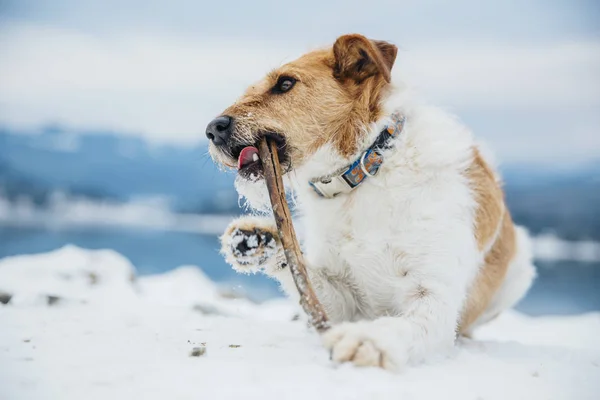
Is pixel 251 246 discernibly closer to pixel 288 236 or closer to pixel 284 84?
pixel 288 236

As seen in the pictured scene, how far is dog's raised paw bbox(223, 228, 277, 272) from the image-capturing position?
3611 millimetres

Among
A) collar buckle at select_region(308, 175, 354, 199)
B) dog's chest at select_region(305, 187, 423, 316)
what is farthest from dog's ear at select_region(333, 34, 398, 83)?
dog's chest at select_region(305, 187, 423, 316)

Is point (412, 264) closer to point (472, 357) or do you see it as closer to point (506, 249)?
point (472, 357)

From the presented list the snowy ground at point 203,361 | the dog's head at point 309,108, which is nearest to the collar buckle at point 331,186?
the dog's head at point 309,108

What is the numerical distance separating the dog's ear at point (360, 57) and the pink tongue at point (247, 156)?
2.82 feet

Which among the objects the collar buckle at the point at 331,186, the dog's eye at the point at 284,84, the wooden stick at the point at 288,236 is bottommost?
the wooden stick at the point at 288,236

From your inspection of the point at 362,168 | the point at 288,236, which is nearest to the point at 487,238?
the point at 362,168

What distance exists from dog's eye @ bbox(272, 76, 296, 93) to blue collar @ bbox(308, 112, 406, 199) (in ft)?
2.13

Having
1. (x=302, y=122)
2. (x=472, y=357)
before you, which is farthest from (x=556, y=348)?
(x=302, y=122)

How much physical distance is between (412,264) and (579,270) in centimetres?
1521

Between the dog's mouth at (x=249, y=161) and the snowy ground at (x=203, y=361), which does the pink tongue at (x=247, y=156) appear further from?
the snowy ground at (x=203, y=361)

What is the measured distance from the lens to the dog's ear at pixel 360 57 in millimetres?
3652

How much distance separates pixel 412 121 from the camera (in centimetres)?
383

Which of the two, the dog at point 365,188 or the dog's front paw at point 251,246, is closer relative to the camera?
the dog at point 365,188
